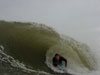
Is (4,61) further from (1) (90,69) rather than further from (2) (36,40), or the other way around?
(1) (90,69)

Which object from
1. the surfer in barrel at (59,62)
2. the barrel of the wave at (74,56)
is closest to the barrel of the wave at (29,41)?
the barrel of the wave at (74,56)

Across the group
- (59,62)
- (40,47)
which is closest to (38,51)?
(40,47)

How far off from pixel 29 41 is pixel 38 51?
51cm

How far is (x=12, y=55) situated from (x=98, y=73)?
2.55 m

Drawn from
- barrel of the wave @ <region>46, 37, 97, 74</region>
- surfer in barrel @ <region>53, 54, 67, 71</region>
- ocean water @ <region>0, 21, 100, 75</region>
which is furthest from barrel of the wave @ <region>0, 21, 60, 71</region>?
surfer in barrel @ <region>53, 54, 67, 71</region>

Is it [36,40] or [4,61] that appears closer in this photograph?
[4,61]

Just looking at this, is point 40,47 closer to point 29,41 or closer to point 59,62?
point 29,41

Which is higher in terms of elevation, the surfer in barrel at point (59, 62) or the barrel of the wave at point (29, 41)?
the barrel of the wave at point (29, 41)

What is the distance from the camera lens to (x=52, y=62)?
5836 mm

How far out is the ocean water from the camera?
566 centimetres

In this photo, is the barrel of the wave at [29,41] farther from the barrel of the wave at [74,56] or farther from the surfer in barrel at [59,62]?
the surfer in barrel at [59,62]

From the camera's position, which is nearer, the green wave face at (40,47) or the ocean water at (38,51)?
the ocean water at (38,51)

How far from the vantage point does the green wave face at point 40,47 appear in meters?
5.88

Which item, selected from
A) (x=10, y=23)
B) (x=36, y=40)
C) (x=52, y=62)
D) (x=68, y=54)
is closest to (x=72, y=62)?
(x=68, y=54)
